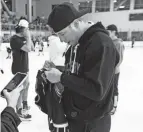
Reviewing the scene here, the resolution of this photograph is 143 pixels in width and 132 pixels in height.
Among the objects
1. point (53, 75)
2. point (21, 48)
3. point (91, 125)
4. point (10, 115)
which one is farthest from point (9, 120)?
point (21, 48)

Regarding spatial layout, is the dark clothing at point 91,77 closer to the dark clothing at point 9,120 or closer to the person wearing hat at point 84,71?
the person wearing hat at point 84,71

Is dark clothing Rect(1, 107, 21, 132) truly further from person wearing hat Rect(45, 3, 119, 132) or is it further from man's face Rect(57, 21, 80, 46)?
man's face Rect(57, 21, 80, 46)

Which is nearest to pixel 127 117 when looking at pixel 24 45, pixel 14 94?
pixel 24 45

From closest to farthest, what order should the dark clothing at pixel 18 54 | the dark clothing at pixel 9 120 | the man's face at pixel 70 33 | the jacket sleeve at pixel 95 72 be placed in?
the dark clothing at pixel 9 120, the jacket sleeve at pixel 95 72, the man's face at pixel 70 33, the dark clothing at pixel 18 54

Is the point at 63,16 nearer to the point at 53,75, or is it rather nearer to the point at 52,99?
the point at 53,75

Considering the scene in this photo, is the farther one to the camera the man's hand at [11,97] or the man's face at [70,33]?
the man's face at [70,33]

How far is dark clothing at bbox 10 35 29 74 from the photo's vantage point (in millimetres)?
2686

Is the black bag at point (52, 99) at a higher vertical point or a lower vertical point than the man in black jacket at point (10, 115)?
lower

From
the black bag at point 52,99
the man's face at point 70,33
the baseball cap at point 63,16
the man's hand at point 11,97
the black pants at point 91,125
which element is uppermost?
the baseball cap at point 63,16

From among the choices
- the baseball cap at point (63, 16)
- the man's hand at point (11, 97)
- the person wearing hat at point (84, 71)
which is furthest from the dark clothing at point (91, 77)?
the man's hand at point (11, 97)

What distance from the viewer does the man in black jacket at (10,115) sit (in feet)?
2.44

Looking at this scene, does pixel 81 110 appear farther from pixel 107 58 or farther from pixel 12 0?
pixel 12 0

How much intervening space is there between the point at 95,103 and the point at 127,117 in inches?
85.9

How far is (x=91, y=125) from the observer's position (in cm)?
117
